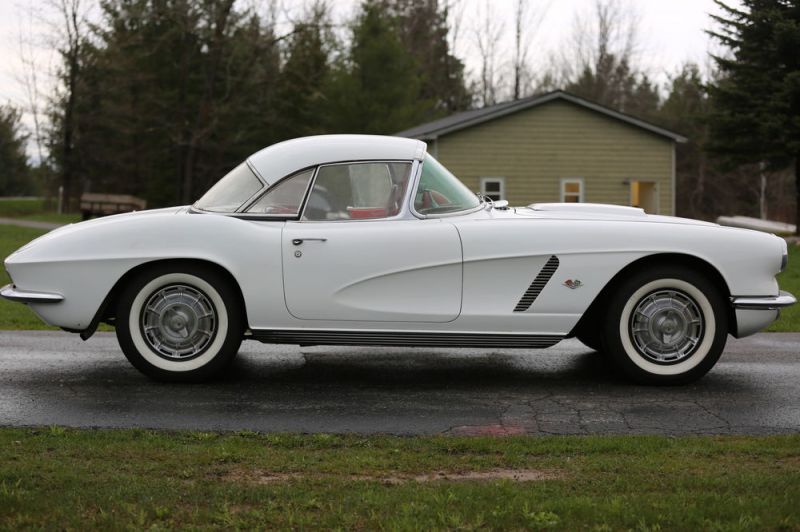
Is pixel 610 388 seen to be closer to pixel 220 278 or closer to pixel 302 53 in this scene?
pixel 220 278

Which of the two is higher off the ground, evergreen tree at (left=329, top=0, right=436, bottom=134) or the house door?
evergreen tree at (left=329, top=0, right=436, bottom=134)

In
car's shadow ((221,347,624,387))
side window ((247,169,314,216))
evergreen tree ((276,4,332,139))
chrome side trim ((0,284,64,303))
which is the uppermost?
evergreen tree ((276,4,332,139))

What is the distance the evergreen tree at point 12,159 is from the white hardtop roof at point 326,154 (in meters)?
72.1

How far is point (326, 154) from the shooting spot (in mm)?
6301

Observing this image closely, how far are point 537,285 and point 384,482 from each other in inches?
94.9

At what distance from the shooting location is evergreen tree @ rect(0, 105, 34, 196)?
74312mm

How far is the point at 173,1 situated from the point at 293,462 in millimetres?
41877

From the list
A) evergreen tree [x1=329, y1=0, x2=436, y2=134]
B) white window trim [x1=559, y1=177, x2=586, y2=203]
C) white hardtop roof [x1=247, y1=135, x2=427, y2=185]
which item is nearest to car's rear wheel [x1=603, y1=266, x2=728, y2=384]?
white hardtop roof [x1=247, y1=135, x2=427, y2=185]

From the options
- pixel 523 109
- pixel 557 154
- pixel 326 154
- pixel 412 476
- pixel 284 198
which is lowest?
pixel 412 476

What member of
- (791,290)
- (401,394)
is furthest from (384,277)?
(791,290)

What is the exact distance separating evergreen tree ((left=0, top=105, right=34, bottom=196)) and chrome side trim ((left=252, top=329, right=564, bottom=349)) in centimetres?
7266

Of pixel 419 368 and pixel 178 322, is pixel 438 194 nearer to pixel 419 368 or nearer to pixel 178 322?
pixel 419 368

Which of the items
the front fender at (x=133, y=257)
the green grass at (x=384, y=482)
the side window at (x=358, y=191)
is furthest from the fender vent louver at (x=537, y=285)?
the front fender at (x=133, y=257)

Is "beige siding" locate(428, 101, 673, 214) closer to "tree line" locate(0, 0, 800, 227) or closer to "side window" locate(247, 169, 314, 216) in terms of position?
"tree line" locate(0, 0, 800, 227)
